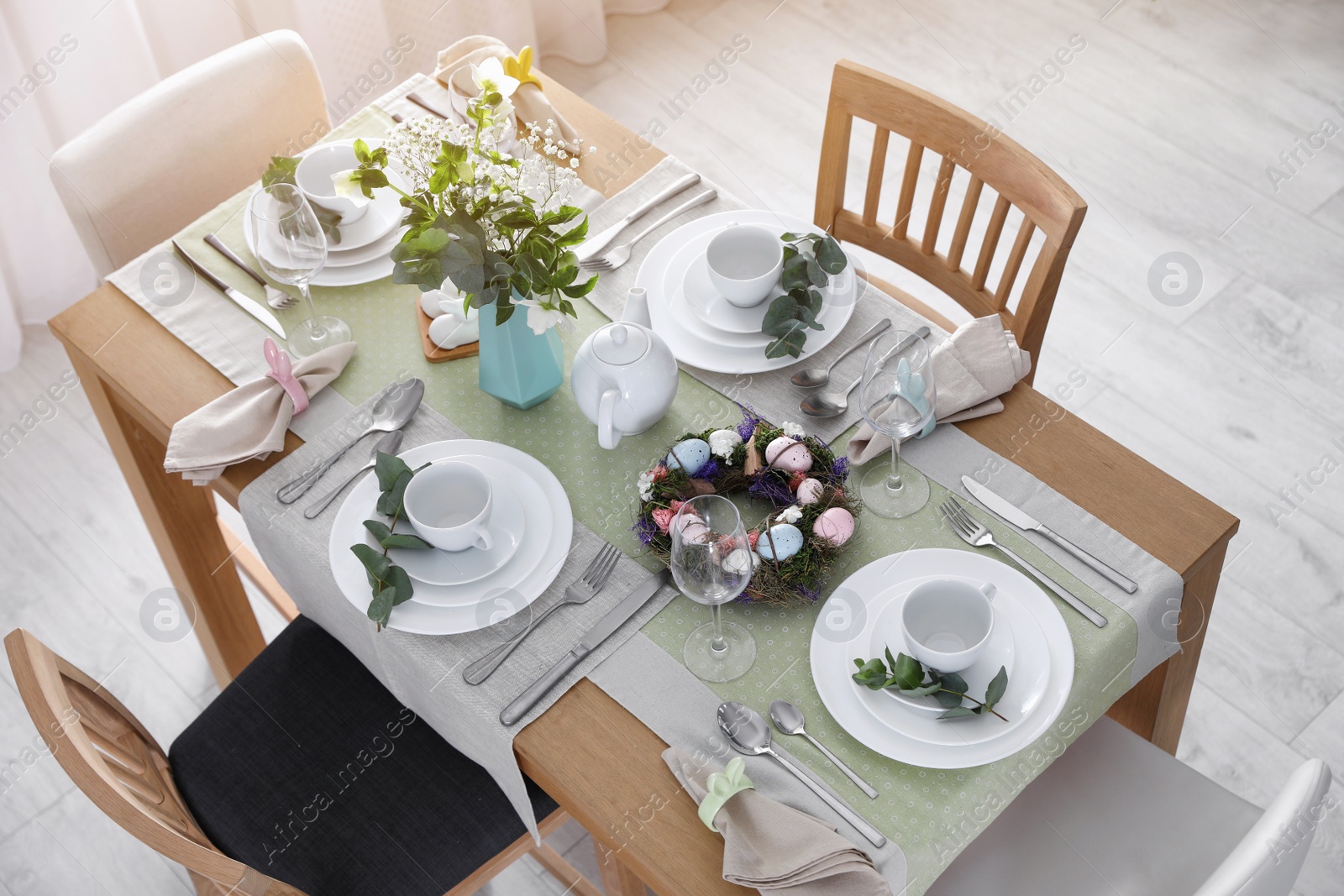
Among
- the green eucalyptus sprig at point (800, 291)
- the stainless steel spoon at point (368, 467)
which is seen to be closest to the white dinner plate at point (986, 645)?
the green eucalyptus sprig at point (800, 291)

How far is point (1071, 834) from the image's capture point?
1396 millimetres

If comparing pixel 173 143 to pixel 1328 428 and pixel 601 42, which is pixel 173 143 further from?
pixel 1328 428

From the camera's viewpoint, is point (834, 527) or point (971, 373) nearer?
point (834, 527)

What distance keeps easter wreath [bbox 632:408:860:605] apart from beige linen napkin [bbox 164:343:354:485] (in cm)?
44

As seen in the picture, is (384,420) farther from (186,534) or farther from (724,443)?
(186,534)

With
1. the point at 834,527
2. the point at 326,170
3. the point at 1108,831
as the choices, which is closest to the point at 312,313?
the point at 326,170

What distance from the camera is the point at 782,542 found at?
1.30 metres

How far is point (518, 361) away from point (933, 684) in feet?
1.97

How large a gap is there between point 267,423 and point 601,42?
2.06 m

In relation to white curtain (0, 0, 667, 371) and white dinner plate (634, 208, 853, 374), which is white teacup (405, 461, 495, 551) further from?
white curtain (0, 0, 667, 371)

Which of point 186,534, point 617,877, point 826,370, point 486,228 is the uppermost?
point 486,228

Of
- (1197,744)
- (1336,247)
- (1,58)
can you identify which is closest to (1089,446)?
(1197,744)

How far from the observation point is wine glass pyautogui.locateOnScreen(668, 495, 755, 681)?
1161mm

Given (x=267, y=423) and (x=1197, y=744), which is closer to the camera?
(x=267, y=423)
